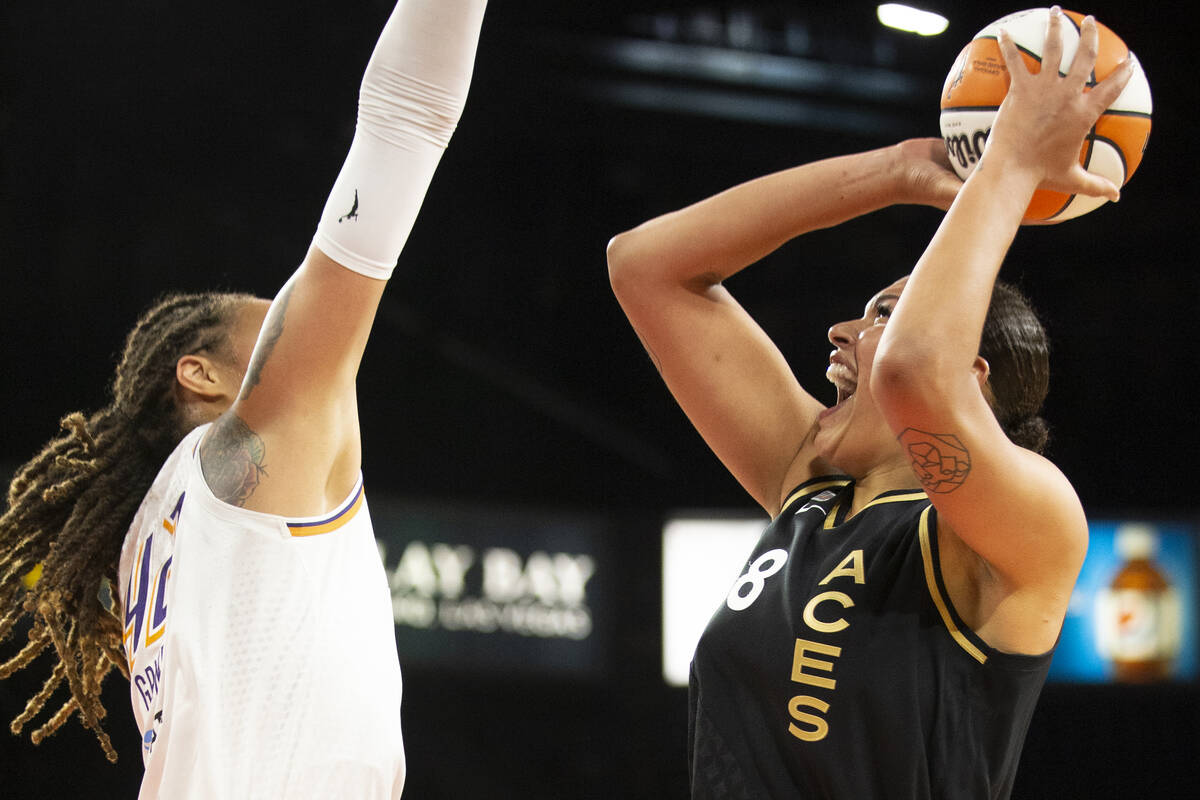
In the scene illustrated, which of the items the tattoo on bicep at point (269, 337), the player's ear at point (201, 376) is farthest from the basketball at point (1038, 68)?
the player's ear at point (201, 376)

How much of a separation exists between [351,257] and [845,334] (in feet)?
2.36

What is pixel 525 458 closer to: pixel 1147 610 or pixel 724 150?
pixel 724 150

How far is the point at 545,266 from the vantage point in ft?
20.1

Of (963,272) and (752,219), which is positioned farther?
(752,219)

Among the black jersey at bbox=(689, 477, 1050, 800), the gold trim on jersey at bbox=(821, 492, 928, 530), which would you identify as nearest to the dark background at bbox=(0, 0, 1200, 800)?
the gold trim on jersey at bbox=(821, 492, 928, 530)

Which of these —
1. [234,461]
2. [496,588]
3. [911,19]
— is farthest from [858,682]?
[496,588]

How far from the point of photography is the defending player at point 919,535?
4.19 feet

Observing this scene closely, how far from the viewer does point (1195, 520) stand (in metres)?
5.54

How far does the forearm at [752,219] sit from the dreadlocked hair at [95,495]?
→ 0.61 metres

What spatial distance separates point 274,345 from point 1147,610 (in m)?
5.07

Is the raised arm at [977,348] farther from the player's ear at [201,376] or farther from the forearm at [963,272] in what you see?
the player's ear at [201,376]

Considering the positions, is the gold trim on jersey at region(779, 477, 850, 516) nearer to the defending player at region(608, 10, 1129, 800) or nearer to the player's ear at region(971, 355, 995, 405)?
the defending player at region(608, 10, 1129, 800)

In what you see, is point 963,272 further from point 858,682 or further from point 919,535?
point 858,682

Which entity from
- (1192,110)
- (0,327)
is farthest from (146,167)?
(1192,110)
